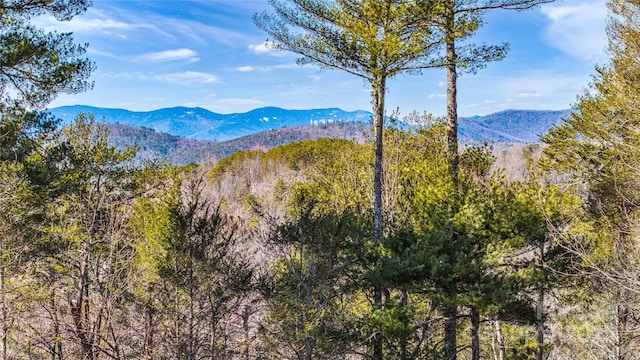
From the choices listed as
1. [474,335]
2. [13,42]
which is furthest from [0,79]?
[474,335]

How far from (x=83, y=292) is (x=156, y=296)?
58.4 inches

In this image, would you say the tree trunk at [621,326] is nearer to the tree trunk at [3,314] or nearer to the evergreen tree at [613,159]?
the evergreen tree at [613,159]

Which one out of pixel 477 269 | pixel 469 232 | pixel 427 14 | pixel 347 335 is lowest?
pixel 347 335

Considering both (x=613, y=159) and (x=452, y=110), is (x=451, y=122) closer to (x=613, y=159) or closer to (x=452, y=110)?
(x=452, y=110)

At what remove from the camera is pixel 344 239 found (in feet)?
26.3

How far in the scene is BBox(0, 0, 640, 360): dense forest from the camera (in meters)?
7.03

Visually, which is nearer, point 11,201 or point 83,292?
point 11,201

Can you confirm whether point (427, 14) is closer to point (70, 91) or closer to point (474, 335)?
point (474, 335)

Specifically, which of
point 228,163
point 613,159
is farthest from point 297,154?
point 613,159

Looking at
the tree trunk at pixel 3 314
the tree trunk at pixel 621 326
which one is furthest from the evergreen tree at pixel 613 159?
the tree trunk at pixel 3 314

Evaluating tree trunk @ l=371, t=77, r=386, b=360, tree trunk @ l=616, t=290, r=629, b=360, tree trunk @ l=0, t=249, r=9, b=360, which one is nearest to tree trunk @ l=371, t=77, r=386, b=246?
tree trunk @ l=371, t=77, r=386, b=360

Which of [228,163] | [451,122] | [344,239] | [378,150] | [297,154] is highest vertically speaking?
[297,154]

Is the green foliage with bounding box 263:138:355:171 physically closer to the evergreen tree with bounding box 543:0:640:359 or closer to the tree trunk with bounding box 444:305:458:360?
the evergreen tree with bounding box 543:0:640:359

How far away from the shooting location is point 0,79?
22.6 feet
